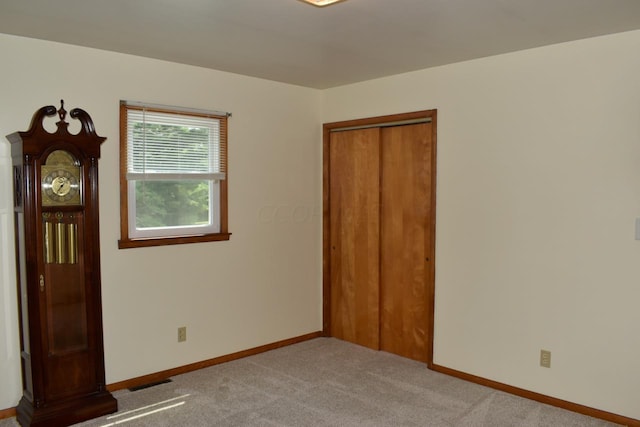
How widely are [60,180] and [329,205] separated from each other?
241 cm

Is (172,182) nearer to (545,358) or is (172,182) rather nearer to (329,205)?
(329,205)

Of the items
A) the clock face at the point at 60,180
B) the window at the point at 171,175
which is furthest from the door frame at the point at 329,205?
the clock face at the point at 60,180

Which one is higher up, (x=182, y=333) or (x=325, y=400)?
(x=182, y=333)

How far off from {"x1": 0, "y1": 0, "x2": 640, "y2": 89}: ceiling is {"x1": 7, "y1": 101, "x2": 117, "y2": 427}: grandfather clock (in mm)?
549

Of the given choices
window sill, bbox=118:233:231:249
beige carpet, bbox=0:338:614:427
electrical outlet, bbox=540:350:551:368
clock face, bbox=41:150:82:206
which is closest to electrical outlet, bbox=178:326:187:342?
beige carpet, bbox=0:338:614:427

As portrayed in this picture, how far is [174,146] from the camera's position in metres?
3.78

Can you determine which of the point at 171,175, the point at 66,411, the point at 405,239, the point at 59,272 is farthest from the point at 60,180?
the point at 405,239

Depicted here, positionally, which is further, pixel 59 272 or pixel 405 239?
pixel 405 239

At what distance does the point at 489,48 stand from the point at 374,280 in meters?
2.11

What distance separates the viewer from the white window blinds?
11.7 ft

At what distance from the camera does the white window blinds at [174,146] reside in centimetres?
357

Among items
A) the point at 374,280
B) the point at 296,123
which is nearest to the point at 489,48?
the point at 296,123

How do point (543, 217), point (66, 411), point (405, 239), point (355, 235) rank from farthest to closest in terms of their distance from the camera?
point (355, 235), point (405, 239), point (543, 217), point (66, 411)

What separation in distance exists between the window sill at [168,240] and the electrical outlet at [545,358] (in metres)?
2.45
